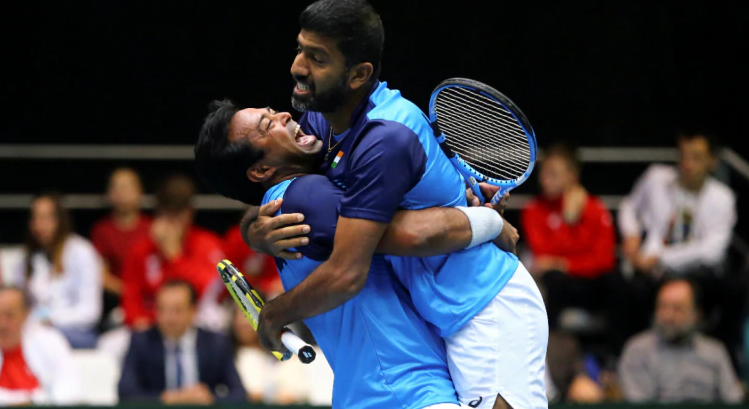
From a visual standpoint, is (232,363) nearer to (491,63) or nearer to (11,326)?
(11,326)

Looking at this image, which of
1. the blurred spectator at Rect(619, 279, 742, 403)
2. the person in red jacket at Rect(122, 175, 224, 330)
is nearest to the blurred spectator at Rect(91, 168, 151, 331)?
the person in red jacket at Rect(122, 175, 224, 330)

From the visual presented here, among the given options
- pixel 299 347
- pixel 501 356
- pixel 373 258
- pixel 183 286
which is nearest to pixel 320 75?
pixel 373 258

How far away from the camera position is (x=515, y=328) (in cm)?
340

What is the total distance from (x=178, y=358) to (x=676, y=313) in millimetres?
3325

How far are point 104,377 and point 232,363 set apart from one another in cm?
100

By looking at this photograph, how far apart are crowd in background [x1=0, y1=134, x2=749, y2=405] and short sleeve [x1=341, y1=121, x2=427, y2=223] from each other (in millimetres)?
4189

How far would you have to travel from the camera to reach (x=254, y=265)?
26.4 feet

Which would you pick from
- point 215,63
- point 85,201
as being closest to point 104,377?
point 85,201

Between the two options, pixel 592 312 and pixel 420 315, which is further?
pixel 592 312

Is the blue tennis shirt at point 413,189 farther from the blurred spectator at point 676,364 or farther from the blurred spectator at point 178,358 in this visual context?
the blurred spectator at point 676,364

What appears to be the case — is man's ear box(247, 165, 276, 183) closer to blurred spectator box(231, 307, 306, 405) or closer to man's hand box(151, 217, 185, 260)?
blurred spectator box(231, 307, 306, 405)

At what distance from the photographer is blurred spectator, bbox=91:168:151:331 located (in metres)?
8.19

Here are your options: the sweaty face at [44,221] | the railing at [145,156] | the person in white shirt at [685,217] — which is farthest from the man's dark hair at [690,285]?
the sweaty face at [44,221]

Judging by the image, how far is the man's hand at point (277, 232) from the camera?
3285 millimetres
